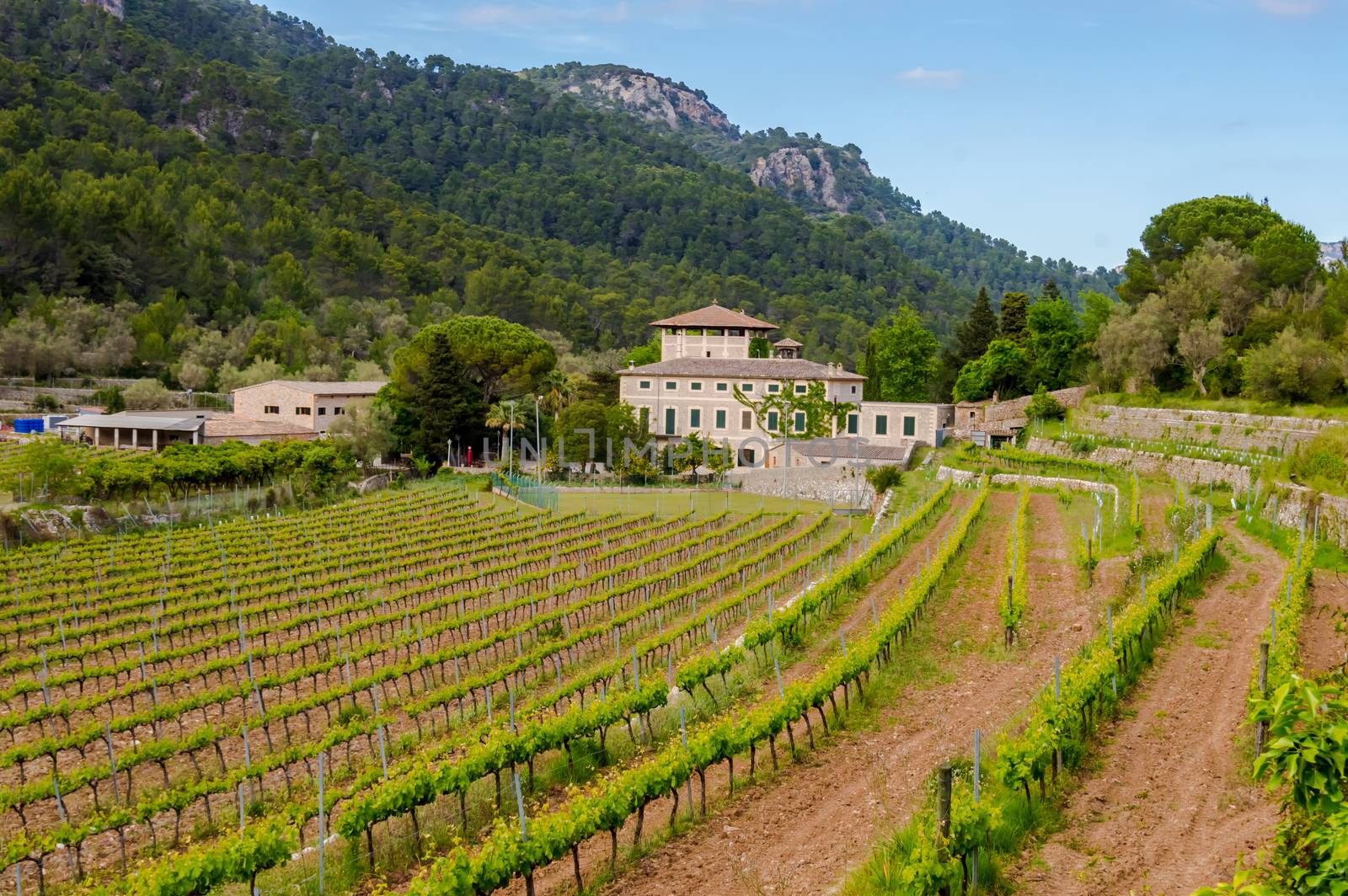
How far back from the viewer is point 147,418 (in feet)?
166

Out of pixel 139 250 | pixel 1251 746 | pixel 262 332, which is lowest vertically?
pixel 1251 746

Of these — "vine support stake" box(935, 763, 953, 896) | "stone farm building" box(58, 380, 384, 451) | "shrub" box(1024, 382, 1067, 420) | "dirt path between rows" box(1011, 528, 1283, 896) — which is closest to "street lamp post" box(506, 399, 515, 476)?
"stone farm building" box(58, 380, 384, 451)

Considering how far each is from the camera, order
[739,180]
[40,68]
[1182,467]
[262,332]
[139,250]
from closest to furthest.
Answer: [1182,467], [262,332], [139,250], [40,68], [739,180]

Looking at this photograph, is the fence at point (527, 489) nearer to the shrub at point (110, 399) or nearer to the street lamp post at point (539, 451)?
the street lamp post at point (539, 451)

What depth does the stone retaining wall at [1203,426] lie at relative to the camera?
31391mm

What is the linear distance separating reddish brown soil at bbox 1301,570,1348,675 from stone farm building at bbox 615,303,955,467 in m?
27.5

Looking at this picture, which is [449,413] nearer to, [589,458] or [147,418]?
[589,458]

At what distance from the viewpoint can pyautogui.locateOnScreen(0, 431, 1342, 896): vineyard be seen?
1030 cm

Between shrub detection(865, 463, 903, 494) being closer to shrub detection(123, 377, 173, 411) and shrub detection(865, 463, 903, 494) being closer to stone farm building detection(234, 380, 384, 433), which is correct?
Result: stone farm building detection(234, 380, 384, 433)

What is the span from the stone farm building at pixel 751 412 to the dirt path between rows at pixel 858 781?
95.9 ft

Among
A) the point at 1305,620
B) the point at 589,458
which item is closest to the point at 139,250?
the point at 589,458

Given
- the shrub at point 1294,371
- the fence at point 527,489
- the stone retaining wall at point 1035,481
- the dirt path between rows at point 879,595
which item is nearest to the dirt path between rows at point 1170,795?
the dirt path between rows at point 879,595

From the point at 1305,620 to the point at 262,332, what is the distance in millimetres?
70191

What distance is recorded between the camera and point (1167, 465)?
1359 inches
